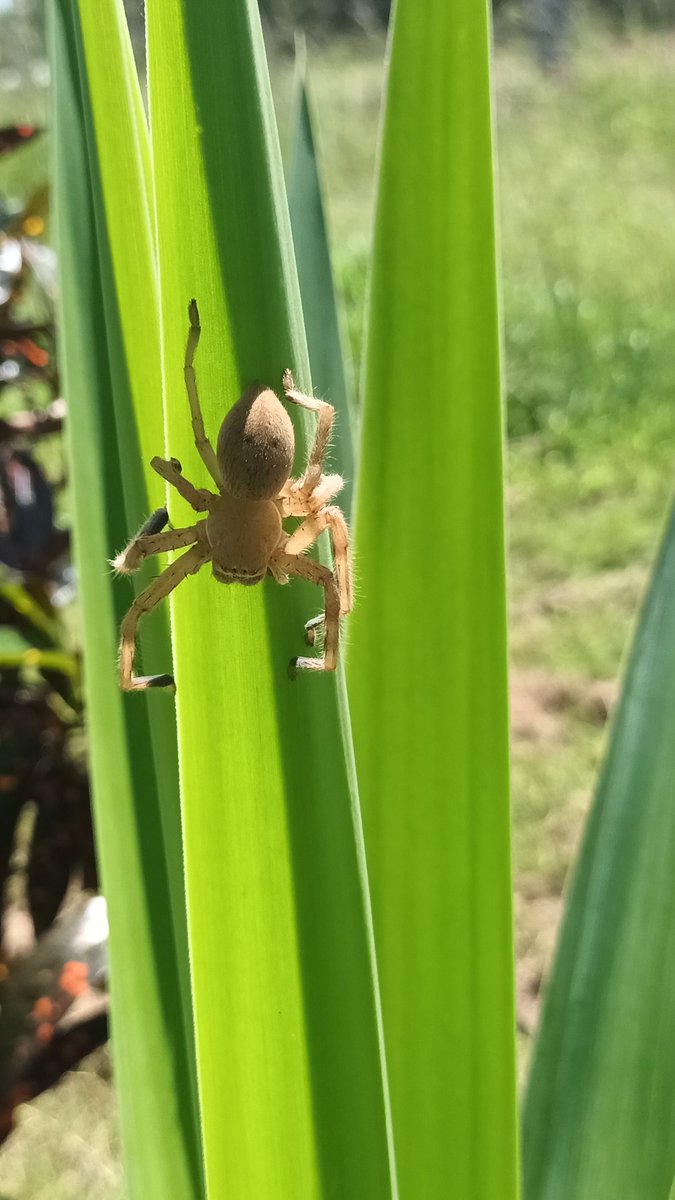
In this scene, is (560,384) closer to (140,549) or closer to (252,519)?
(252,519)

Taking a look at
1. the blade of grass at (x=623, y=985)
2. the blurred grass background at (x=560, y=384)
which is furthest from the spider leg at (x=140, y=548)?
the blade of grass at (x=623, y=985)

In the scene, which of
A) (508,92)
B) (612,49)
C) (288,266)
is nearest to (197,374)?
(288,266)

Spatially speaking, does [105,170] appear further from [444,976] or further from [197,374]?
[444,976]

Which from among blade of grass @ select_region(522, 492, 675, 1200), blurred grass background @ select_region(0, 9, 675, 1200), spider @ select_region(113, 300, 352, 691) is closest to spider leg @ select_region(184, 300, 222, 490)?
spider @ select_region(113, 300, 352, 691)

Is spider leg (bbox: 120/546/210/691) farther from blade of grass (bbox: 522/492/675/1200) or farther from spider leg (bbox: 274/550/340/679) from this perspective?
blade of grass (bbox: 522/492/675/1200)

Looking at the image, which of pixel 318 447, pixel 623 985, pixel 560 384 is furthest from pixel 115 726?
pixel 560 384

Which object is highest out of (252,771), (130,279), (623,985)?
(130,279)
